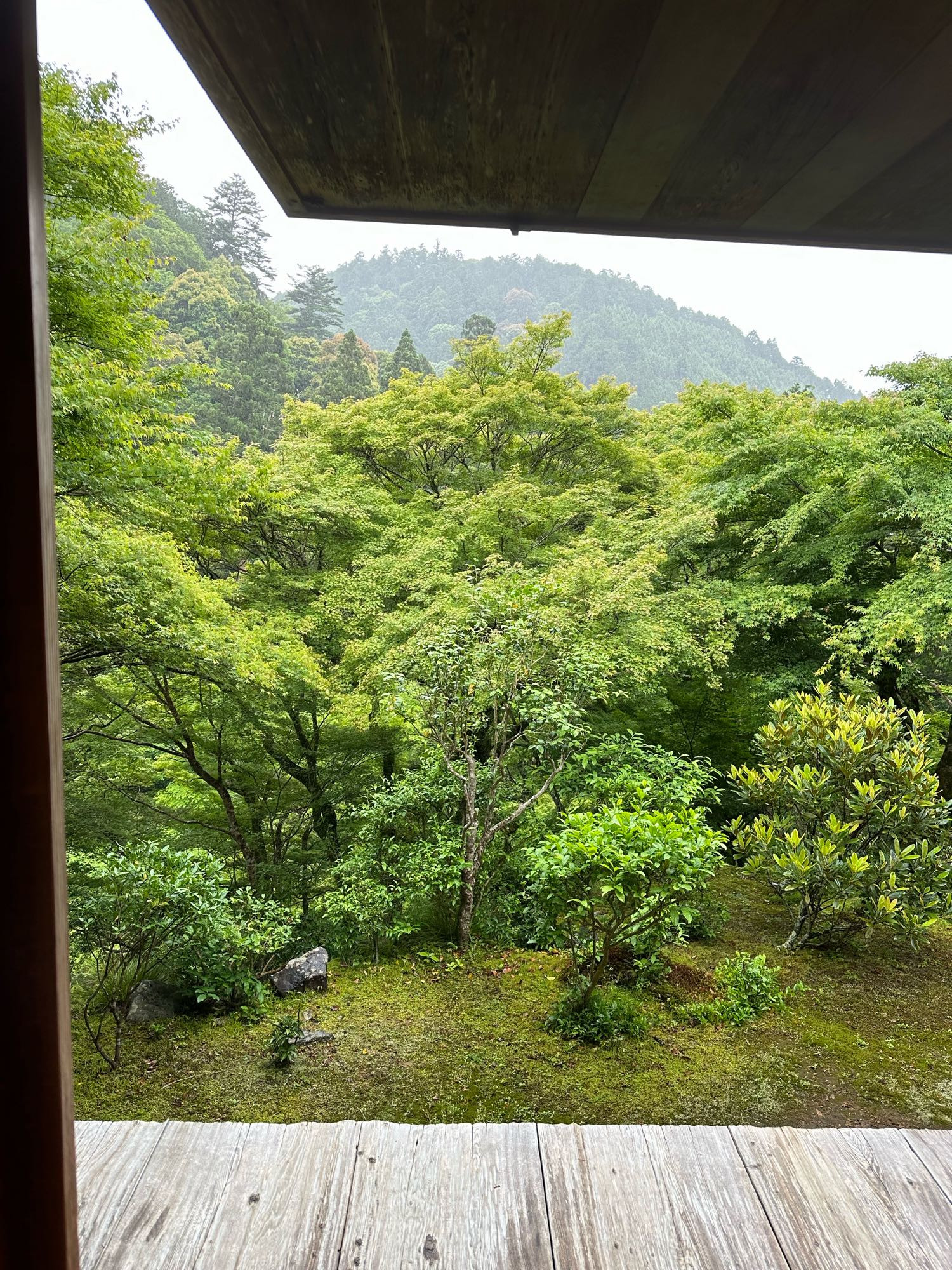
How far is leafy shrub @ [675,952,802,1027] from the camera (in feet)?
10.7

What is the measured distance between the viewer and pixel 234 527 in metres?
6.20

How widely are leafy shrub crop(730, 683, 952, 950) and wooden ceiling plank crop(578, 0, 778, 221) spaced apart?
344cm

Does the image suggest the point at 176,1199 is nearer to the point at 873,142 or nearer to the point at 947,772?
the point at 873,142

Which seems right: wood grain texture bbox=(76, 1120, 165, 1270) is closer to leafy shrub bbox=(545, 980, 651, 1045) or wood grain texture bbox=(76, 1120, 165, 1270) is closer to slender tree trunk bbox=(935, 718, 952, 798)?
leafy shrub bbox=(545, 980, 651, 1045)

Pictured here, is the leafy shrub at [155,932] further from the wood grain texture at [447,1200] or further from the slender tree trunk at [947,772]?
the slender tree trunk at [947,772]

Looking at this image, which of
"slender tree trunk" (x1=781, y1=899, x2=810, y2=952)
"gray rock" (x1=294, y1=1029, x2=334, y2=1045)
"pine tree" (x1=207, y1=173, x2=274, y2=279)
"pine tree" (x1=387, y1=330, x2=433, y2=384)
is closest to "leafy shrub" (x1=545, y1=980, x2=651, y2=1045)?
"gray rock" (x1=294, y1=1029, x2=334, y2=1045)

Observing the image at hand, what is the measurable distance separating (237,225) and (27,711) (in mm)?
29160

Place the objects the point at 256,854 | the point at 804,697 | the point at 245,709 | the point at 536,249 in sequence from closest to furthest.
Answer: the point at 804,697 < the point at 245,709 < the point at 256,854 < the point at 536,249

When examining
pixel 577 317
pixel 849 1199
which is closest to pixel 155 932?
pixel 849 1199

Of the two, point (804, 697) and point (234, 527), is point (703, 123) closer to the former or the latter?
point (804, 697)

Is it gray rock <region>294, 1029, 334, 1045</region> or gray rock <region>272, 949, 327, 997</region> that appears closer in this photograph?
gray rock <region>294, 1029, 334, 1045</region>

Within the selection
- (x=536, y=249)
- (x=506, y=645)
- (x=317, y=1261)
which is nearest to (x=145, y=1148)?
(x=317, y=1261)

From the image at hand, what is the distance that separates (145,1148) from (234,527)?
5.75 meters

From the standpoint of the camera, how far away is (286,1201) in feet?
3.02
